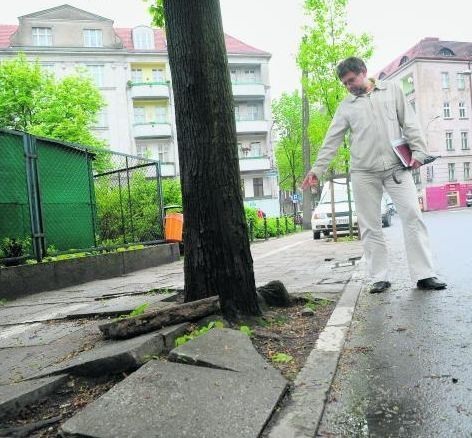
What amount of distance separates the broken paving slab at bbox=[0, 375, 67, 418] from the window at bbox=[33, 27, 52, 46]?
4478cm

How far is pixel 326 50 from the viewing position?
1345cm

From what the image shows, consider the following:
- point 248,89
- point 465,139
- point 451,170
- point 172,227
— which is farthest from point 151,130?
point 465,139

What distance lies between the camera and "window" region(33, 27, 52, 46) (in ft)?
136

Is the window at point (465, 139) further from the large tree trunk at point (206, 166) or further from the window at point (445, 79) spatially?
the large tree trunk at point (206, 166)

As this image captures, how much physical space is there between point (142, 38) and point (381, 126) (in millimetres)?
44881

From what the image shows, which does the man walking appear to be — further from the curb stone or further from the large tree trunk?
the large tree trunk

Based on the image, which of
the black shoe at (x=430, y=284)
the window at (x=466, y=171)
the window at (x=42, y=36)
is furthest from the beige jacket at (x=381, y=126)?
the window at (x=466, y=171)

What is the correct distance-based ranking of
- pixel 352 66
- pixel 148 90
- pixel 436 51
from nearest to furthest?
pixel 352 66 → pixel 148 90 → pixel 436 51

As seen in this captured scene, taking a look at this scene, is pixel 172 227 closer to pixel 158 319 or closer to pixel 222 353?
pixel 158 319

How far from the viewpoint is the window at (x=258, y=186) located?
48156mm

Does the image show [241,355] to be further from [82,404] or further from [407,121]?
[407,121]

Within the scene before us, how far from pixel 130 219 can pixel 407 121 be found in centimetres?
690

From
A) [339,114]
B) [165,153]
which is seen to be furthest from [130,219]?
[165,153]

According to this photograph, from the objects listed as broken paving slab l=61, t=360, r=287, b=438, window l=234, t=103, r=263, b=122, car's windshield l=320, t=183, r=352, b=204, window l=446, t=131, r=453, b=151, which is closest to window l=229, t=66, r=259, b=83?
window l=234, t=103, r=263, b=122
